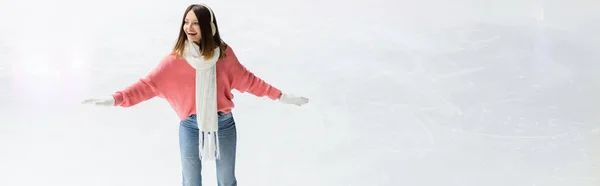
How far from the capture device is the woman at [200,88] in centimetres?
249

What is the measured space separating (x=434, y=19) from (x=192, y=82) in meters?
3.90

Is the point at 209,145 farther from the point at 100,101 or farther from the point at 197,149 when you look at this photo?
the point at 100,101

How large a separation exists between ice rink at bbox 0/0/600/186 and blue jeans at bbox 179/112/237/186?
30.4 inches

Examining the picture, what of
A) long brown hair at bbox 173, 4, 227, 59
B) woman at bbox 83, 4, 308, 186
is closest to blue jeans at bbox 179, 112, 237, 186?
woman at bbox 83, 4, 308, 186

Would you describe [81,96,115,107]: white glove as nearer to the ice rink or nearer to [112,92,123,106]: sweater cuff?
[112,92,123,106]: sweater cuff

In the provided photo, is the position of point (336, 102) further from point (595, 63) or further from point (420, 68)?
point (595, 63)

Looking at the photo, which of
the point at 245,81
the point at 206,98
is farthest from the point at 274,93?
the point at 206,98

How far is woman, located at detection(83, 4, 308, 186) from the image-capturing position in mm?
2488

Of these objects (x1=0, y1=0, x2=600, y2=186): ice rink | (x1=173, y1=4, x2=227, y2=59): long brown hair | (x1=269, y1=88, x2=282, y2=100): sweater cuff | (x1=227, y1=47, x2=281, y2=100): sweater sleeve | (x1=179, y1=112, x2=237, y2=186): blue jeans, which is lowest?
(x1=0, y1=0, x2=600, y2=186): ice rink

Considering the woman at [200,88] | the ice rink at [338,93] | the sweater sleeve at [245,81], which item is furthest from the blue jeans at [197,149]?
the ice rink at [338,93]

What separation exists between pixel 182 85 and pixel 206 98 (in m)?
0.09

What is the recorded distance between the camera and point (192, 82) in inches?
100

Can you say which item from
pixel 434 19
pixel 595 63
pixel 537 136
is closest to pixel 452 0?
pixel 434 19

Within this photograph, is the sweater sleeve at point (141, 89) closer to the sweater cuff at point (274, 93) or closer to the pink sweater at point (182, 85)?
the pink sweater at point (182, 85)
